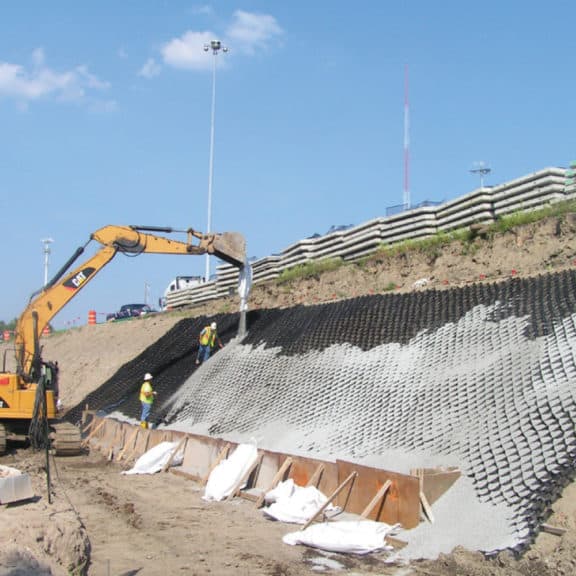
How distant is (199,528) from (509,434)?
4071 millimetres

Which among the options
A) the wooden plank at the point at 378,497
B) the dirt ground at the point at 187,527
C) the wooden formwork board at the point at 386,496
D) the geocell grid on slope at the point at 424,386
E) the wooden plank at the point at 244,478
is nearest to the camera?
the dirt ground at the point at 187,527

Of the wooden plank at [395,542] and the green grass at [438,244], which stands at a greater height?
the green grass at [438,244]

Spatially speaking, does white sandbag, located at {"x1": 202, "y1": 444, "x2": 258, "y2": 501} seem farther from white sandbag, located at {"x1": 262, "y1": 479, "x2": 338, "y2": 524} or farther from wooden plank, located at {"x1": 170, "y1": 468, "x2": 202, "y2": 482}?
white sandbag, located at {"x1": 262, "y1": 479, "x2": 338, "y2": 524}

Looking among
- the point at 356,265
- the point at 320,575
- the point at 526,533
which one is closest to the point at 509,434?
Result: the point at 526,533

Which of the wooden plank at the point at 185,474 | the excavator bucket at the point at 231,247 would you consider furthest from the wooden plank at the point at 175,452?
the excavator bucket at the point at 231,247

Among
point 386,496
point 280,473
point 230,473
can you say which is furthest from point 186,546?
point 230,473

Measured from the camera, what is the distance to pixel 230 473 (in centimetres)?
1134

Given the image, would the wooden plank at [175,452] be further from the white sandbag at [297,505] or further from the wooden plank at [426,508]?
the wooden plank at [426,508]

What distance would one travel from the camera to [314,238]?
27.0m

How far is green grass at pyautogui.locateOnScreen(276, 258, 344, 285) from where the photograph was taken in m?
24.2

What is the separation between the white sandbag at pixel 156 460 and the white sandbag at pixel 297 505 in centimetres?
394

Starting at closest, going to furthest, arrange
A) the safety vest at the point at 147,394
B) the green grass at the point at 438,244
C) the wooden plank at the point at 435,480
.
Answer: the wooden plank at the point at 435,480
the safety vest at the point at 147,394
the green grass at the point at 438,244

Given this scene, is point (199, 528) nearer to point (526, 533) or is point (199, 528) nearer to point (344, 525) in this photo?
point (344, 525)

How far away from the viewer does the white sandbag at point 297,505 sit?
31.2ft
